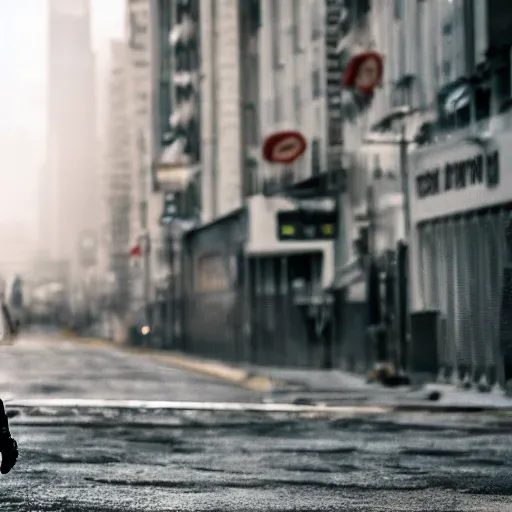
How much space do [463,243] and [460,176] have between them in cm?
165

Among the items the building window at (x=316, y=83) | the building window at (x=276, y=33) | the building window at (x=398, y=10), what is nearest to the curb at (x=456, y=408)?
the building window at (x=398, y=10)

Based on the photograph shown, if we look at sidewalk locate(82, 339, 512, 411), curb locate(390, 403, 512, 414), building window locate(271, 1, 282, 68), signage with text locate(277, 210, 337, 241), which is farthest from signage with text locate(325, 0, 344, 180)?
curb locate(390, 403, 512, 414)

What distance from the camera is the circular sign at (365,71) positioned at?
39.0 m

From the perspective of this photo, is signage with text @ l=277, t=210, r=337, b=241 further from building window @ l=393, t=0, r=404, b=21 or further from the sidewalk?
building window @ l=393, t=0, r=404, b=21

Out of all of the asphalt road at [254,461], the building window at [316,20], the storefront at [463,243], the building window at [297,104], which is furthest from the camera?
the building window at [297,104]

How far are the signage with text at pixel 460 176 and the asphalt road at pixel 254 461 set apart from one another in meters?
7.31

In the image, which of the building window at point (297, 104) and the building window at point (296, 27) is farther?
the building window at point (296, 27)

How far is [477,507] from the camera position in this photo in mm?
11055

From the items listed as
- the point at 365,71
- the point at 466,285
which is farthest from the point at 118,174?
the point at 466,285

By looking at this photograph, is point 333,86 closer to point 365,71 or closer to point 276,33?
point 365,71

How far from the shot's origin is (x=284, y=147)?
4603 centimetres

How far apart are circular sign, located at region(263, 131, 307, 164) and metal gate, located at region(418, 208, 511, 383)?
11.2 m

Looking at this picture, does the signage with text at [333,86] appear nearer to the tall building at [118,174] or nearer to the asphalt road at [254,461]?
the asphalt road at [254,461]

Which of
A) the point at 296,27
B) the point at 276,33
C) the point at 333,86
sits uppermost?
the point at 276,33
